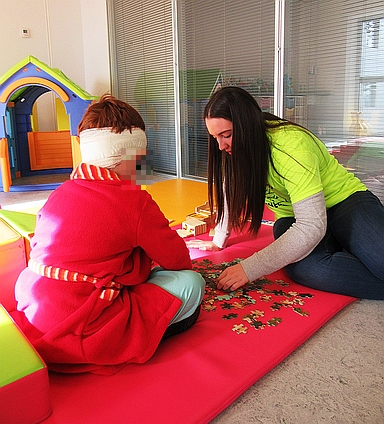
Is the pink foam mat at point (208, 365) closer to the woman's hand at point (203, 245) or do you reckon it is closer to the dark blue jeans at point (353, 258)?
the dark blue jeans at point (353, 258)

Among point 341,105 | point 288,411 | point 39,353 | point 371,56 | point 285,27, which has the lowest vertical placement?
point 288,411

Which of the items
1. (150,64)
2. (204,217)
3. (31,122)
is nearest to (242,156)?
(204,217)

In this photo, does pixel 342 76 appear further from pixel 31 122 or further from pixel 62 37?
pixel 62 37

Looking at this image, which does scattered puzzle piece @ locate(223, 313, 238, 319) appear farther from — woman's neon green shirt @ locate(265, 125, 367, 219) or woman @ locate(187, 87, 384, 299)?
woman's neon green shirt @ locate(265, 125, 367, 219)

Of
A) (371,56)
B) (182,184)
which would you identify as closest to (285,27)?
(371,56)

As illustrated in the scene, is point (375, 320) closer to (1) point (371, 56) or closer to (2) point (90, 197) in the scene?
(2) point (90, 197)

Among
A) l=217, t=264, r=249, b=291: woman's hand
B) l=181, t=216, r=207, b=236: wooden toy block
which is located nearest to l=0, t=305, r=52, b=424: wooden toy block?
l=217, t=264, r=249, b=291: woman's hand

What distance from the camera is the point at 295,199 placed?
5.18ft

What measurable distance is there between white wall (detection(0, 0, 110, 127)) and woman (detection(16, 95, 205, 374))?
4.66 meters

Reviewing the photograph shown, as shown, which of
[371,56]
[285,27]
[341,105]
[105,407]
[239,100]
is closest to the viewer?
[105,407]

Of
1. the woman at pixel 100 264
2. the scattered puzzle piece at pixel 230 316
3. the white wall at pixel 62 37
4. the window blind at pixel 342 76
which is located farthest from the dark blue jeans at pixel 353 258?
the white wall at pixel 62 37

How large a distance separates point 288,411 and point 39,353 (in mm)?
669

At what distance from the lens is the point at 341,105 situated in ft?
10.1

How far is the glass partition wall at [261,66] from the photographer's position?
293cm
